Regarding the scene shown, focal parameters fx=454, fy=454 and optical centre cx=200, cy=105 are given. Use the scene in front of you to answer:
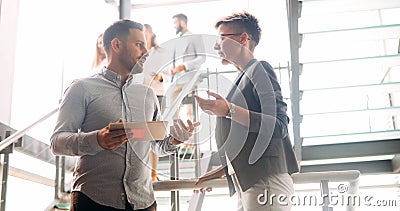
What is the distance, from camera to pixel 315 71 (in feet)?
9.36

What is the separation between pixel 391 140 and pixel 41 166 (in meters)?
2.79

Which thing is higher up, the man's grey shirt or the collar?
the collar

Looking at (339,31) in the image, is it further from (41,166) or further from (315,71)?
(41,166)

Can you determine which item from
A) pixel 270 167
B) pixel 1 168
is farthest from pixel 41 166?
pixel 270 167

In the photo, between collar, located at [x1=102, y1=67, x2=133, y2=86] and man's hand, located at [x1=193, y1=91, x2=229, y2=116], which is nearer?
man's hand, located at [x1=193, y1=91, x2=229, y2=116]

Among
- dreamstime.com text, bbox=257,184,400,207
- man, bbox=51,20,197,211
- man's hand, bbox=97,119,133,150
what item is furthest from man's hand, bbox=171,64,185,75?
dreamstime.com text, bbox=257,184,400,207

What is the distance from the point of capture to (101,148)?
4.60 feet

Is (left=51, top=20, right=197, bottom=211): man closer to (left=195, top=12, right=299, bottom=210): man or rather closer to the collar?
the collar

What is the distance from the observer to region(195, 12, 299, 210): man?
1.39 metres

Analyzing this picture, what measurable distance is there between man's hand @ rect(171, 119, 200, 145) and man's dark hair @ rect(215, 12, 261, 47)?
38 centimetres

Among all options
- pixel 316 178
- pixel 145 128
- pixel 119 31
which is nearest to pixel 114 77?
pixel 119 31

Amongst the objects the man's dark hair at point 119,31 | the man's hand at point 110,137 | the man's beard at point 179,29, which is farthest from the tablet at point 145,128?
the man's beard at point 179,29

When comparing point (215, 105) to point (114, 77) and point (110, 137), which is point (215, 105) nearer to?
point (110, 137)

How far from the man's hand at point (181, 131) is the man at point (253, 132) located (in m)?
0.10
